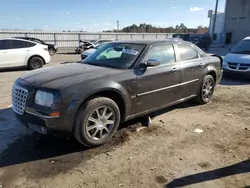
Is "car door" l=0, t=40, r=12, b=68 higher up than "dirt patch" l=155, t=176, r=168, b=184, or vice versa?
"car door" l=0, t=40, r=12, b=68

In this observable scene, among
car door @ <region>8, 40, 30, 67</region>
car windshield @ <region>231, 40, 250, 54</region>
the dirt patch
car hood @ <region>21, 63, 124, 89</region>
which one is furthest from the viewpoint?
car door @ <region>8, 40, 30, 67</region>

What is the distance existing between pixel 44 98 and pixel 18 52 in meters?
9.08

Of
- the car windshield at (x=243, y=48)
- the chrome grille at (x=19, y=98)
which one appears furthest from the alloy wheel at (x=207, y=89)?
the car windshield at (x=243, y=48)

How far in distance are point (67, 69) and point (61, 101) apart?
1.08 m

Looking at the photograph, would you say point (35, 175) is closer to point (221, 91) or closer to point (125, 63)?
point (125, 63)

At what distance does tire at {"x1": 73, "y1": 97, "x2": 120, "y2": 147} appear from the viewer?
11.9 ft

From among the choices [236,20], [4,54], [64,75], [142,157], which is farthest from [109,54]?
[236,20]

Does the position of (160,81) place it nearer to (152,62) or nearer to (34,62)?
(152,62)

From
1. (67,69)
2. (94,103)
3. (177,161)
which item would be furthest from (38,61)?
(177,161)

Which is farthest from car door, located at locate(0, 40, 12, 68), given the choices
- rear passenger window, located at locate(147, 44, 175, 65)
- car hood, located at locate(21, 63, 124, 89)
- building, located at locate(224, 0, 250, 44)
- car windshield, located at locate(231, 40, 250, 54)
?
building, located at locate(224, 0, 250, 44)

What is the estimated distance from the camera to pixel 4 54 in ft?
36.5

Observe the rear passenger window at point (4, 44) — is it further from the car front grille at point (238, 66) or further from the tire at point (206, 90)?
the car front grille at point (238, 66)

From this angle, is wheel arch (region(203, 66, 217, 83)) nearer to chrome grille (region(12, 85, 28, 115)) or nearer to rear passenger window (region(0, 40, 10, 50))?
chrome grille (region(12, 85, 28, 115))

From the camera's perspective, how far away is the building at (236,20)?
30.0 m
